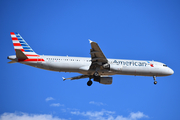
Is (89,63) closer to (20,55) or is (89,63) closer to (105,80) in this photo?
(105,80)

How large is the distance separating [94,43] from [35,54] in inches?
374

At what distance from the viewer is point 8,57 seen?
32.4 metres

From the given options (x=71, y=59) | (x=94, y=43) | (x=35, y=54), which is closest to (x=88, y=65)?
(x=71, y=59)

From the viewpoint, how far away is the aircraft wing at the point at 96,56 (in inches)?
1215

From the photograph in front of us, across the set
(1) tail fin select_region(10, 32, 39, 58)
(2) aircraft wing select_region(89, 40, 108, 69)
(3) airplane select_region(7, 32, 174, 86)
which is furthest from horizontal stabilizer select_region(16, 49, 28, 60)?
(2) aircraft wing select_region(89, 40, 108, 69)

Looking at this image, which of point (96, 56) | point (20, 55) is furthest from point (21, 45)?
point (96, 56)

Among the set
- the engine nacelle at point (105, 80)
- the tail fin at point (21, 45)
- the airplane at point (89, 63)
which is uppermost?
the tail fin at point (21, 45)

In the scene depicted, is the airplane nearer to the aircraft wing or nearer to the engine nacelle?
the aircraft wing

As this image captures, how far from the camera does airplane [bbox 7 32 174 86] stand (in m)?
32.8

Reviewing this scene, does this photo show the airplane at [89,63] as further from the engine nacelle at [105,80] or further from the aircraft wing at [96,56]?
the engine nacelle at [105,80]

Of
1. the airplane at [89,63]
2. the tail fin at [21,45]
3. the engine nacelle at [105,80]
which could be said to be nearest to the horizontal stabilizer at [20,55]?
the airplane at [89,63]

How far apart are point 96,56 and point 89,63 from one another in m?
2.22

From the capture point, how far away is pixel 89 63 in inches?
1362

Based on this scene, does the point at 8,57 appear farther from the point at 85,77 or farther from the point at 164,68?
the point at 164,68
